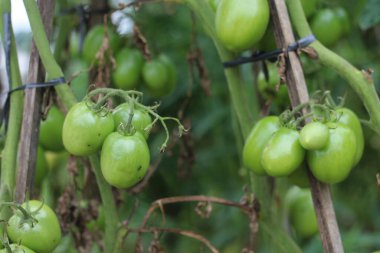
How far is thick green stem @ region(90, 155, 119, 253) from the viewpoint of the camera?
1.18 m

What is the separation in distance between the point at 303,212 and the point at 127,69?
0.51 meters

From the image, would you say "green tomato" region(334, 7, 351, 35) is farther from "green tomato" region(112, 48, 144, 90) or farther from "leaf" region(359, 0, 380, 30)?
"green tomato" region(112, 48, 144, 90)

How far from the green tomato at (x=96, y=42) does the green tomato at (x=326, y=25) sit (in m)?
0.45

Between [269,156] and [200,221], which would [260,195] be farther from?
[200,221]

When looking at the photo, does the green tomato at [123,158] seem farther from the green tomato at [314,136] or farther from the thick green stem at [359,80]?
the thick green stem at [359,80]

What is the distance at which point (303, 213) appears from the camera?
156 centimetres

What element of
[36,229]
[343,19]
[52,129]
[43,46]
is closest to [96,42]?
[52,129]

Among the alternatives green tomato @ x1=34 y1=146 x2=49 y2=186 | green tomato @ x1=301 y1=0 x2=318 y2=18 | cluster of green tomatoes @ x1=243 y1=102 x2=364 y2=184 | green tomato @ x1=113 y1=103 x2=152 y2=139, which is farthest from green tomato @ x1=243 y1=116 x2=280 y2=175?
green tomato @ x1=34 y1=146 x2=49 y2=186

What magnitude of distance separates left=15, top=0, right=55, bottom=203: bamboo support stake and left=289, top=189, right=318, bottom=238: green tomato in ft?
2.12

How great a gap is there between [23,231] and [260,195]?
53 centimetres

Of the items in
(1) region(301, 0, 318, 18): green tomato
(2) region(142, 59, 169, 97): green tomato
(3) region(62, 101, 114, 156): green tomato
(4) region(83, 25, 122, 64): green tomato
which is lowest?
(3) region(62, 101, 114, 156): green tomato

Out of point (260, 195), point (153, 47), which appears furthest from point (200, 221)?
point (260, 195)

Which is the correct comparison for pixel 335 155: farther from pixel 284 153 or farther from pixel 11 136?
pixel 11 136

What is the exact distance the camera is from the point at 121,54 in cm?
157
